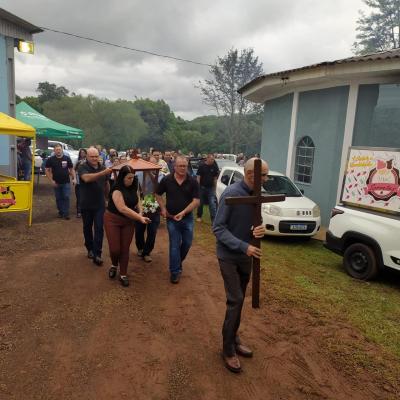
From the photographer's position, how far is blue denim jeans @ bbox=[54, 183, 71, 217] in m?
9.12

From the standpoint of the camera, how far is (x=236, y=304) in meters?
3.14

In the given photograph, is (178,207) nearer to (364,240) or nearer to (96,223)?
(96,223)

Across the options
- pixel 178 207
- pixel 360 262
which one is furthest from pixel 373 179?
Result: pixel 178 207

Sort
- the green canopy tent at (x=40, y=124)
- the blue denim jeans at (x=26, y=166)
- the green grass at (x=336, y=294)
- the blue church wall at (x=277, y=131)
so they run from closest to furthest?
the green grass at (x=336, y=294) < the blue church wall at (x=277, y=131) < the blue denim jeans at (x=26, y=166) < the green canopy tent at (x=40, y=124)

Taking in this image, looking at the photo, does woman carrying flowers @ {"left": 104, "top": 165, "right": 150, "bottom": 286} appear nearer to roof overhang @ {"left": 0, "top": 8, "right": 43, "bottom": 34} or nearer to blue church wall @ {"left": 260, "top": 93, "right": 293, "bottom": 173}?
blue church wall @ {"left": 260, "top": 93, "right": 293, "bottom": 173}

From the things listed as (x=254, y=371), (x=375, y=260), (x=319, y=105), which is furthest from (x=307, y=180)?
(x=254, y=371)

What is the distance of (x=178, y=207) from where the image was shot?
16.6 feet

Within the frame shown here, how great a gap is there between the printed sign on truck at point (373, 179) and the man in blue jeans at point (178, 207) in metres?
2.91

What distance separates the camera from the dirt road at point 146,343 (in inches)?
117

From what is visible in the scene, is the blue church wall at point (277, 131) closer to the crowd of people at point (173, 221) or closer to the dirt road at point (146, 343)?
the crowd of people at point (173, 221)

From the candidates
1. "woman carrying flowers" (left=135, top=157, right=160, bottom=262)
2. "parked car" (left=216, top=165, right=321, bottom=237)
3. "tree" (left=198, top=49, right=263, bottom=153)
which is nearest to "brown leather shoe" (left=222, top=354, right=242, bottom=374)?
"woman carrying flowers" (left=135, top=157, right=160, bottom=262)

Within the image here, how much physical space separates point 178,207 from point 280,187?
441 cm

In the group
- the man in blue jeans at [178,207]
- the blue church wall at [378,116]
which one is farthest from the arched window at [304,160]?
the man in blue jeans at [178,207]

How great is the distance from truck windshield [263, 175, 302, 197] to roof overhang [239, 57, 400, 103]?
3.07m
